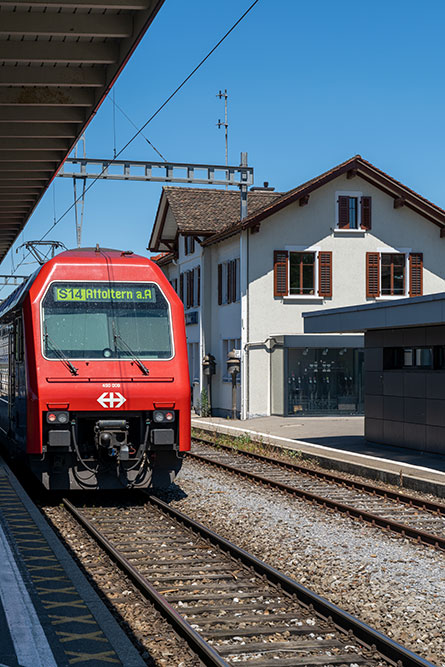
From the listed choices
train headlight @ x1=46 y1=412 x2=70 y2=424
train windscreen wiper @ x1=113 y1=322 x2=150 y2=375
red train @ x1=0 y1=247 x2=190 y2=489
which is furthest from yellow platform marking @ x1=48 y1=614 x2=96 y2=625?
train windscreen wiper @ x1=113 y1=322 x2=150 y2=375

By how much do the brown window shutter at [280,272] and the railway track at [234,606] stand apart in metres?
21.7

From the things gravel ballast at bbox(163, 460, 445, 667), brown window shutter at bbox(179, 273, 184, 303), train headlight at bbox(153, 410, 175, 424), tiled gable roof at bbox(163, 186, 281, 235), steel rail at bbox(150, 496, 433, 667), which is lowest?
gravel ballast at bbox(163, 460, 445, 667)

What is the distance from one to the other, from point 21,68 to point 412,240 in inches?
1029

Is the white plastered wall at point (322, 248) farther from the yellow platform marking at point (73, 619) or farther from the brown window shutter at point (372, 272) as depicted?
the yellow platform marking at point (73, 619)

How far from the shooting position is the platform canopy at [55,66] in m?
7.88

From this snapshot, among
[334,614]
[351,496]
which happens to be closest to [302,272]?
[351,496]

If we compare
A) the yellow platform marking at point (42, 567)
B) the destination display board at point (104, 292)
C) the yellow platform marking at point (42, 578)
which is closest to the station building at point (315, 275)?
the destination display board at point (104, 292)

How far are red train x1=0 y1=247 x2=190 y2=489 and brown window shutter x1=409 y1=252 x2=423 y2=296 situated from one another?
2182 centimetres

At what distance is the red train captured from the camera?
1202cm

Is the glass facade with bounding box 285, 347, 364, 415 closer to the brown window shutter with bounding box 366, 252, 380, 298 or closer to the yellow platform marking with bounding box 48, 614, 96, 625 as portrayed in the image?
the brown window shutter with bounding box 366, 252, 380, 298

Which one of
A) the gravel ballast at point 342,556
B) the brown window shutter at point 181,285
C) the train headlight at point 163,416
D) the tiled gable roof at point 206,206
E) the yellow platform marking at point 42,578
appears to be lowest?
the gravel ballast at point 342,556

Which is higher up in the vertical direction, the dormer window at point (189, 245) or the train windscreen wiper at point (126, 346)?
the dormer window at point (189, 245)

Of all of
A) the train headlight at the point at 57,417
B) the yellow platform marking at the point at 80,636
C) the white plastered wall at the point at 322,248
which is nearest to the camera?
the yellow platform marking at the point at 80,636

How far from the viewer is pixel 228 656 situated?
6.40m
